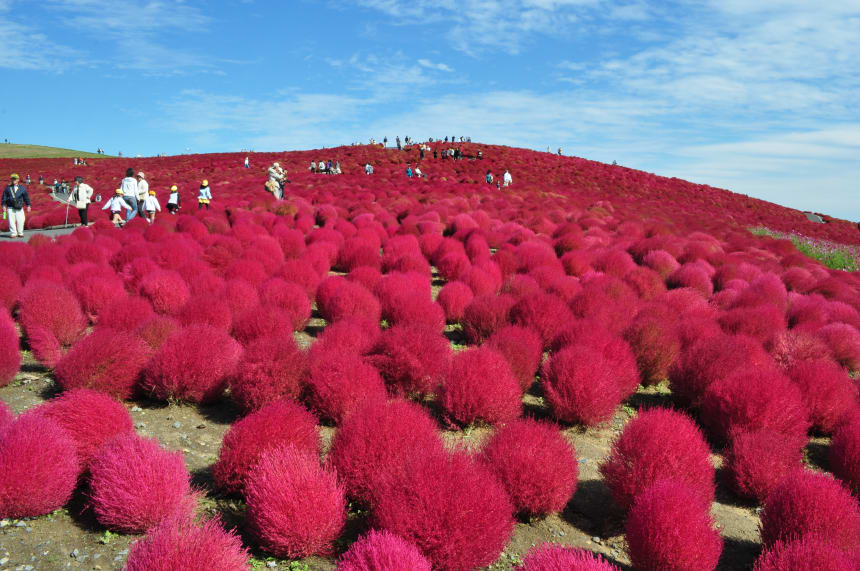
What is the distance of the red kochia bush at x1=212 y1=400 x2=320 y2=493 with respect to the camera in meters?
3.44

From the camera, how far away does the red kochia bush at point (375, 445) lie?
129 inches

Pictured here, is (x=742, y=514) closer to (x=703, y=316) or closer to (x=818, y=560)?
(x=818, y=560)

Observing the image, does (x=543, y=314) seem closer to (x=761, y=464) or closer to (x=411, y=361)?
(x=411, y=361)

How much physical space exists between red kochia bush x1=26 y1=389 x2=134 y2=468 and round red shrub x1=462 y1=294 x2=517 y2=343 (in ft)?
12.4

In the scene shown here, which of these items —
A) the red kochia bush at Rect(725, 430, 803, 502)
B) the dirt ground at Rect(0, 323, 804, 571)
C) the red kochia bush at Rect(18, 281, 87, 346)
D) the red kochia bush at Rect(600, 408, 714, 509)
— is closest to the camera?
the dirt ground at Rect(0, 323, 804, 571)

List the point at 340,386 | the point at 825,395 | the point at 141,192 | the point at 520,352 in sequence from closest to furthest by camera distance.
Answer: the point at 340,386
the point at 825,395
the point at 520,352
the point at 141,192

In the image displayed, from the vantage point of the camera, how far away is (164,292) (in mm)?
6645

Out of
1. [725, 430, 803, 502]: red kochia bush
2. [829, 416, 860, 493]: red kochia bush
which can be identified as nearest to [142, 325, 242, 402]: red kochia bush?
[725, 430, 803, 502]: red kochia bush

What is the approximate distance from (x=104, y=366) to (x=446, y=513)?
3.18m

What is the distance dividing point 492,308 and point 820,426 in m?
3.29

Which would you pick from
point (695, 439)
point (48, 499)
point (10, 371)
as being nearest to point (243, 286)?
point (10, 371)

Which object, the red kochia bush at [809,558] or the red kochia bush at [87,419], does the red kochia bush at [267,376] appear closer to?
the red kochia bush at [87,419]

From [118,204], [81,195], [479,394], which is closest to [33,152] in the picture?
[81,195]

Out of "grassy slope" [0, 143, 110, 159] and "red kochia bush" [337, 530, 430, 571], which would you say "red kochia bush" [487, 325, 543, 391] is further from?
"grassy slope" [0, 143, 110, 159]
